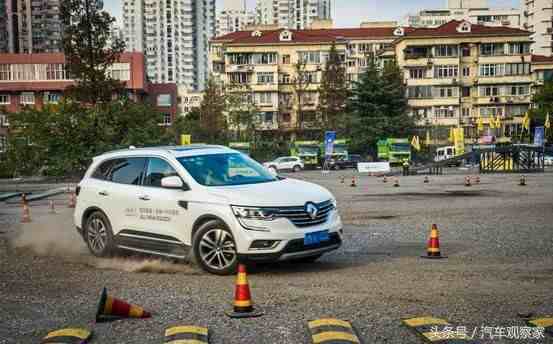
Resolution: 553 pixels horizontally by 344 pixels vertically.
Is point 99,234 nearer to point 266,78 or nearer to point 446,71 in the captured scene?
point 266,78

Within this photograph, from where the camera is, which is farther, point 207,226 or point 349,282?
point 207,226

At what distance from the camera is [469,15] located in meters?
150

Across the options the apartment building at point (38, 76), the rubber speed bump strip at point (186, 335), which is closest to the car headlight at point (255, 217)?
the rubber speed bump strip at point (186, 335)

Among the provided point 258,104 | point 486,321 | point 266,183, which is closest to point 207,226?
point 266,183

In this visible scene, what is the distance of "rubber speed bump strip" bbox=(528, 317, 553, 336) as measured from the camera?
5934 mm

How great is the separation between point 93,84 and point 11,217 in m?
20.6

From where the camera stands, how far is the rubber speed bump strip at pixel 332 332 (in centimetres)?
573

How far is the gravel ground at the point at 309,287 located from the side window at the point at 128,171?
1.19 m

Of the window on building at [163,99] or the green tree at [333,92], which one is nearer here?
the green tree at [333,92]

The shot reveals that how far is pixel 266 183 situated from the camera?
9414 mm

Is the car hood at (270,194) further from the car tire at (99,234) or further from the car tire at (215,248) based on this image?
the car tire at (99,234)

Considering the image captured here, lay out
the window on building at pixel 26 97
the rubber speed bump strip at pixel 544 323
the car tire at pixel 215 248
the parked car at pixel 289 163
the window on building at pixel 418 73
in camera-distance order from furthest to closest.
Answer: the window on building at pixel 26 97
the window on building at pixel 418 73
the parked car at pixel 289 163
the car tire at pixel 215 248
the rubber speed bump strip at pixel 544 323

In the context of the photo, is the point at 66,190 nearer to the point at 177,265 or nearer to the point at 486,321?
the point at 177,265

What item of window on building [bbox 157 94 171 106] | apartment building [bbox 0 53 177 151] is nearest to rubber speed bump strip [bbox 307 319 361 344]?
apartment building [bbox 0 53 177 151]
